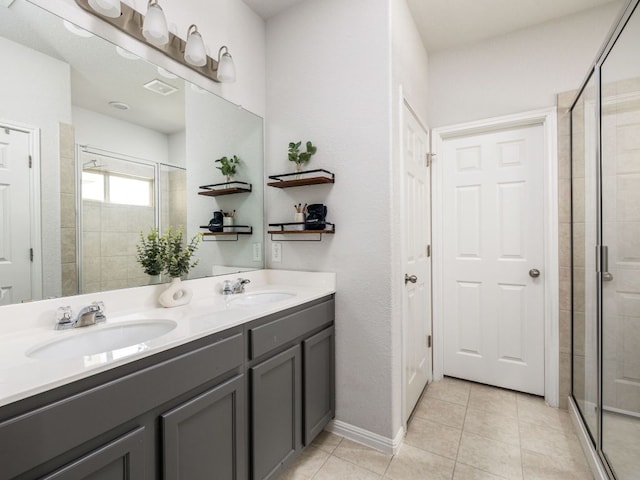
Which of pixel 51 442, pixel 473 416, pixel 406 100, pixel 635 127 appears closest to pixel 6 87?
pixel 51 442

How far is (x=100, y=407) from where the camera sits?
79 centimetres

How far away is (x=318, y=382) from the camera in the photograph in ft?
5.66

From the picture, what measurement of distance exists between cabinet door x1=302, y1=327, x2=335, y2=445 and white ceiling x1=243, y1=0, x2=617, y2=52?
215 centimetres

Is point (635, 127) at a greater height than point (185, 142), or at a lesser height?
lesser

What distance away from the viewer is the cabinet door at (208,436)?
38.2 inches

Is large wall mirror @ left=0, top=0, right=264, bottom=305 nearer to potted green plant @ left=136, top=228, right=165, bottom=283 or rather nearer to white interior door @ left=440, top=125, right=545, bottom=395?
potted green plant @ left=136, top=228, right=165, bottom=283

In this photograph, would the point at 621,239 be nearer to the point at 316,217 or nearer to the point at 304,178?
the point at 316,217

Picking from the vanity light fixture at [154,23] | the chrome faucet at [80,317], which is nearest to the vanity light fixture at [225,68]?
the vanity light fixture at [154,23]

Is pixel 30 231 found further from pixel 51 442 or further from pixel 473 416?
pixel 473 416

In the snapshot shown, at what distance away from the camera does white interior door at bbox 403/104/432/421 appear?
196 cm

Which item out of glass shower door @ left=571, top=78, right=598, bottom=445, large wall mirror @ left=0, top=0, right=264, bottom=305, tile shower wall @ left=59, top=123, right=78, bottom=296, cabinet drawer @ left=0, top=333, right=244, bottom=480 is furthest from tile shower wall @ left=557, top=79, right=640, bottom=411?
tile shower wall @ left=59, top=123, right=78, bottom=296

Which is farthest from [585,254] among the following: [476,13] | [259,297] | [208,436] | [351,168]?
[208,436]

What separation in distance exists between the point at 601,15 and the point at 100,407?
11.0ft

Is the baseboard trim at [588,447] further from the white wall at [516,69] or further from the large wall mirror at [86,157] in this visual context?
the large wall mirror at [86,157]
